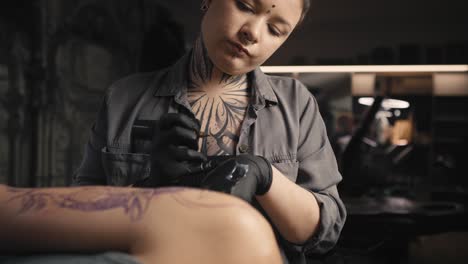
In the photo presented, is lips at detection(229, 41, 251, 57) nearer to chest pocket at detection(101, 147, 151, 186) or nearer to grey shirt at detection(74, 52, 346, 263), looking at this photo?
grey shirt at detection(74, 52, 346, 263)

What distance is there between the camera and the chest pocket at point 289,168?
3.31 ft

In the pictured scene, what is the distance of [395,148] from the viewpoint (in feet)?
5.40

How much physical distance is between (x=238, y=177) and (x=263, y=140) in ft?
0.85

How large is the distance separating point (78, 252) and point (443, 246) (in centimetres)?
136

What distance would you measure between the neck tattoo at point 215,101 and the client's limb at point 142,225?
29 cm

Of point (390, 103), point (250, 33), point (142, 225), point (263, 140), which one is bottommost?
point (142, 225)

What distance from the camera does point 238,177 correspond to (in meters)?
0.78

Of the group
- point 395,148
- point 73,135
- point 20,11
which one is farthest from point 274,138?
point 20,11

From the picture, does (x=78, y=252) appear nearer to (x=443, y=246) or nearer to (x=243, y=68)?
(x=243, y=68)

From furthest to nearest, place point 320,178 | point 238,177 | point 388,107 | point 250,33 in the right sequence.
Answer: point 388,107 → point 320,178 → point 250,33 → point 238,177

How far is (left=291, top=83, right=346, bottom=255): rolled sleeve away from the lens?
98 centimetres

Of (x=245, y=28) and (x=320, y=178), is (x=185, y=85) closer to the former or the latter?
(x=245, y=28)

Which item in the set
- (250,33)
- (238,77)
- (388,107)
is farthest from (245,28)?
(388,107)

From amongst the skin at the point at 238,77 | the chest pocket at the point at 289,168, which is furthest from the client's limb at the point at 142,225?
the chest pocket at the point at 289,168
